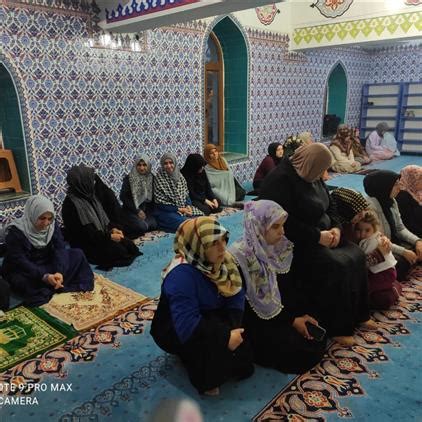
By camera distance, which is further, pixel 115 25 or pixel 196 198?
pixel 196 198

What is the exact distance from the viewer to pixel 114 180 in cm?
430

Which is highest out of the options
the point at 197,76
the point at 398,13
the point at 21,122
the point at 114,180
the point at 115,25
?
the point at 398,13

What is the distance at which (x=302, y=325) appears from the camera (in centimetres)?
195

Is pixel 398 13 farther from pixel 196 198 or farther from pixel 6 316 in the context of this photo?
pixel 6 316

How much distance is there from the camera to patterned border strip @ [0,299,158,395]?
186cm


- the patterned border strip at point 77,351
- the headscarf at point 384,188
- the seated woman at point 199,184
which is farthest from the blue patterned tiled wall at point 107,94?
the headscarf at point 384,188

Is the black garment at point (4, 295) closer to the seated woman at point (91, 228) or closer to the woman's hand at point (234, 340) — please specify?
the seated woman at point (91, 228)

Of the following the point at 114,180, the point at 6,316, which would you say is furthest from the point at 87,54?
the point at 6,316

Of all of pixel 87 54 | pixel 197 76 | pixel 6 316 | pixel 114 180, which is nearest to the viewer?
pixel 6 316

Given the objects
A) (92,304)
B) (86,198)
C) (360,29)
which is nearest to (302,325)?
(92,304)

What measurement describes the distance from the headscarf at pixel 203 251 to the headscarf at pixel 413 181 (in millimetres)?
1999

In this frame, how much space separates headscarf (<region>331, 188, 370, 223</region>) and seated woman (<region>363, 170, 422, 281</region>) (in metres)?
0.43

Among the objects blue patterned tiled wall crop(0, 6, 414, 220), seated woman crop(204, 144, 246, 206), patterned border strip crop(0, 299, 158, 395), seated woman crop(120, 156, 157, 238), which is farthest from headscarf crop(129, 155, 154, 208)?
patterned border strip crop(0, 299, 158, 395)

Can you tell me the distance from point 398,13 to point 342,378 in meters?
4.74
